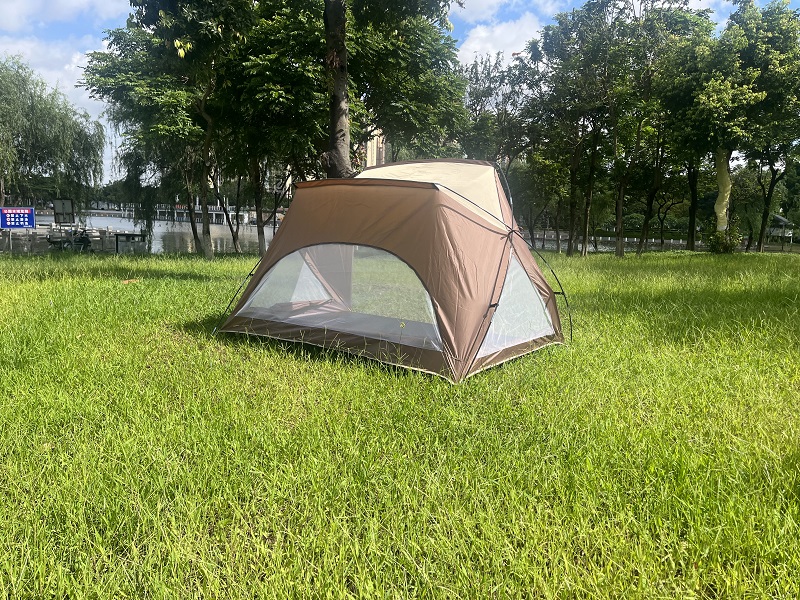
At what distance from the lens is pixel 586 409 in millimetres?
3705

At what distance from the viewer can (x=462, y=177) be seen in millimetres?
5570

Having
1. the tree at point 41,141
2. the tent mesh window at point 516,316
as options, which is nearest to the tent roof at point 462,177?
the tent mesh window at point 516,316

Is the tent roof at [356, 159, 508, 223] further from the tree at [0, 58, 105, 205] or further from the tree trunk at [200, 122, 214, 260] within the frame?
the tree at [0, 58, 105, 205]

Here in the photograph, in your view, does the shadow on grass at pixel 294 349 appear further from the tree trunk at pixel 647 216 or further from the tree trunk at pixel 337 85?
the tree trunk at pixel 647 216

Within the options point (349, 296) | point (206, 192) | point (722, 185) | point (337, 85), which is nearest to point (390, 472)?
point (349, 296)

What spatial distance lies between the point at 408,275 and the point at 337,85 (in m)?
4.60

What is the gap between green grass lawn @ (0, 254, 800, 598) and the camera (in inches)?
81.6

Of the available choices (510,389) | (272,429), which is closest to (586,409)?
(510,389)

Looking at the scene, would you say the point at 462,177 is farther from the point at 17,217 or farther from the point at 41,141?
the point at 41,141

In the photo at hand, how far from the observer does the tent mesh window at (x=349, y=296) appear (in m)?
4.76

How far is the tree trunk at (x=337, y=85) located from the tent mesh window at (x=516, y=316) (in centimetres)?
384

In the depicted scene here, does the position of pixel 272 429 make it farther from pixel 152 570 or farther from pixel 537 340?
pixel 537 340

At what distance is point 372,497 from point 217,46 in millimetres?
9390

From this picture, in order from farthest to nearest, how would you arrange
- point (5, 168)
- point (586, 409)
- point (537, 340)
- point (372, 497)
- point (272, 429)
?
1. point (5, 168)
2. point (537, 340)
3. point (586, 409)
4. point (272, 429)
5. point (372, 497)
